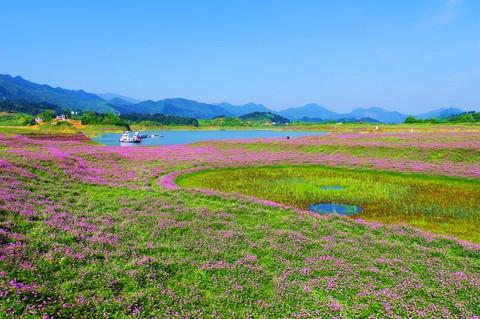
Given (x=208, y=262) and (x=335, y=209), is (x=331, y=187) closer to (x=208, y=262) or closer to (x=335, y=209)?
(x=335, y=209)

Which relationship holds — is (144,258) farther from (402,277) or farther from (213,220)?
(402,277)

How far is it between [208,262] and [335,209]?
14.8 m

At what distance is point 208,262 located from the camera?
12.0m

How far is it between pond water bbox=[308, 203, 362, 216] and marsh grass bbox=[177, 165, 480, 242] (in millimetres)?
587

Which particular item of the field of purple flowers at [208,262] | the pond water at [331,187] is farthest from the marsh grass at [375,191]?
the field of purple flowers at [208,262]

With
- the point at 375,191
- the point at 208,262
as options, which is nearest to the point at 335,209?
the point at 375,191

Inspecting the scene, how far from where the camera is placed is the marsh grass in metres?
21.3

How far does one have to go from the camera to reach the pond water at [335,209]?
23202 millimetres

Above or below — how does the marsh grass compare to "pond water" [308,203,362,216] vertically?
above

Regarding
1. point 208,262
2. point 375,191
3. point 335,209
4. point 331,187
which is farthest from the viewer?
point 331,187

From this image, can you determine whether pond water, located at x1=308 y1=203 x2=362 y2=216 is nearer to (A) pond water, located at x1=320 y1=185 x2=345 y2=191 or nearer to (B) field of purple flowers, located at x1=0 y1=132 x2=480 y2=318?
(B) field of purple flowers, located at x1=0 y1=132 x2=480 y2=318

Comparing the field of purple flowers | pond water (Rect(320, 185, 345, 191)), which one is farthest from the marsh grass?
the field of purple flowers

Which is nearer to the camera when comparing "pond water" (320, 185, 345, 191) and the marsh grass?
the marsh grass

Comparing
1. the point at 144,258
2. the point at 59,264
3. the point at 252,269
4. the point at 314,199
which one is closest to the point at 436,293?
the point at 252,269
